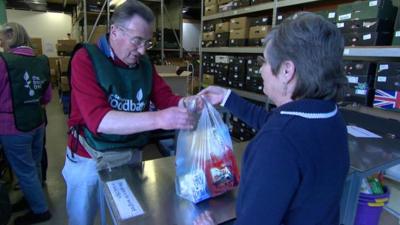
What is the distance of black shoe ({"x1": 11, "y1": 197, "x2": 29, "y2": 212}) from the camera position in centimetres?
229

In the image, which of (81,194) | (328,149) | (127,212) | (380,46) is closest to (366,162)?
(328,149)

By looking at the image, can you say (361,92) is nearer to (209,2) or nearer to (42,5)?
(209,2)

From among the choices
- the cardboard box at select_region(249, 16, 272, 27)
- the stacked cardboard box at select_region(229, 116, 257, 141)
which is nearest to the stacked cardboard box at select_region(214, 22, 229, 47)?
the cardboard box at select_region(249, 16, 272, 27)

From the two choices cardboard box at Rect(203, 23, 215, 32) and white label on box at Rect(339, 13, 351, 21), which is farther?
cardboard box at Rect(203, 23, 215, 32)

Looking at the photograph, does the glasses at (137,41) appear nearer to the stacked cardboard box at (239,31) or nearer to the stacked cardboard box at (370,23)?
the stacked cardboard box at (370,23)

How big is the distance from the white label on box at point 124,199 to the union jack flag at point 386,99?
5.75 feet

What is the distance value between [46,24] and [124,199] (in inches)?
444

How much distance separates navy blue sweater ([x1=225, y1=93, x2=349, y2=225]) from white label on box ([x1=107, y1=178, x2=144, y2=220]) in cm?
37

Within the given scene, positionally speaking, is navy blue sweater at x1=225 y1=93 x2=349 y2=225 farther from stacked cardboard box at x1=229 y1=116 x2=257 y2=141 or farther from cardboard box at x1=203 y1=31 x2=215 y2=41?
cardboard box at x1=203 y1=31 x2=215 y2=41

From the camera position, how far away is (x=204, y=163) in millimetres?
929

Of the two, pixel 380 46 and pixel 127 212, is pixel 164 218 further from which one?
pixel 380 46

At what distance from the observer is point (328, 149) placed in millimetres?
679

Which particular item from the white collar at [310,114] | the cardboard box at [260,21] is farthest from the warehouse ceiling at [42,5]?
the white collar at [310,114]

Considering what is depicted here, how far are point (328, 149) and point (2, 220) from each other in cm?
217
